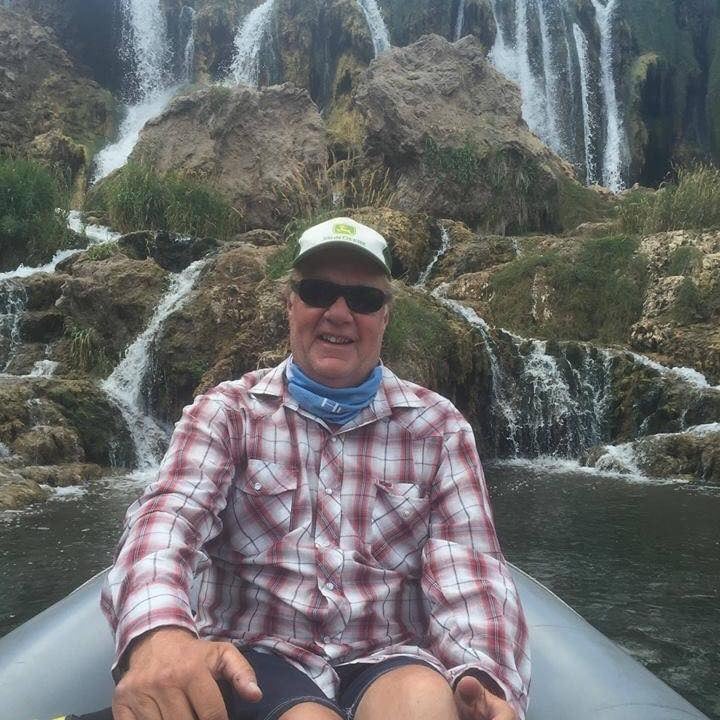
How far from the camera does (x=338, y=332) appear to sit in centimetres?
169

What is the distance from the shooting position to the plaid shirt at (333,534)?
1.47 m

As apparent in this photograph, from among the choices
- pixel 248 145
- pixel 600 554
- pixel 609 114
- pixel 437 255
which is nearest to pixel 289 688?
pixel 600 554

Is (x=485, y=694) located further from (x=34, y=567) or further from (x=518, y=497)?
(x=518, y=497)

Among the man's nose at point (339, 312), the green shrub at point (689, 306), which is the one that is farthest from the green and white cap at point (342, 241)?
the green shrub at point (689, 306)

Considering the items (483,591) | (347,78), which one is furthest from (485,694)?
(347,78)

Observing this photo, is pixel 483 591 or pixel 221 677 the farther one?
pixel 483 591

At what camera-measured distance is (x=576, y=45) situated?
23.8 m

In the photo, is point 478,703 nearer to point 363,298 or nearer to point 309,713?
point 309,713

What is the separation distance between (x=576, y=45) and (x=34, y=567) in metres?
23.7

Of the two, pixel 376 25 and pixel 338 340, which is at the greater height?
pixel 376 25

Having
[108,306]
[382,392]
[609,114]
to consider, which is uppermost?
[609,114]

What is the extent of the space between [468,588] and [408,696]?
0.25m

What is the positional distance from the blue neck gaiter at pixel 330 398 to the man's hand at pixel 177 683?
54 cm

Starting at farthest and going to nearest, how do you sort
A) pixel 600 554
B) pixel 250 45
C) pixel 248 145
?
pixel 250 45 < pixel 248 145 < pixel 600 554
